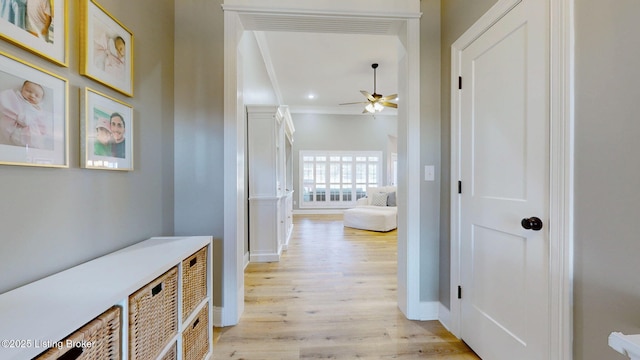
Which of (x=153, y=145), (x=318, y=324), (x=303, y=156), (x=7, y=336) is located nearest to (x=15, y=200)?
(x=7, y=336)

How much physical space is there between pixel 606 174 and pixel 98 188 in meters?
2.08

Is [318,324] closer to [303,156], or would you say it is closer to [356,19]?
[356,19]

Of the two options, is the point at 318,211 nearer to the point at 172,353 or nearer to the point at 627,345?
the point at 172,353

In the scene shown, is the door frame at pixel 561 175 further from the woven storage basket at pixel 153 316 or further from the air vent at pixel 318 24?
the woven storage basket at pixel 153 316

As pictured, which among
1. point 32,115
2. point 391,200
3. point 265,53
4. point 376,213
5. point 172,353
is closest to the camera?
point 32,115

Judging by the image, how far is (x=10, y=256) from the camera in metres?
0.83

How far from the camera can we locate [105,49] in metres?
1.22

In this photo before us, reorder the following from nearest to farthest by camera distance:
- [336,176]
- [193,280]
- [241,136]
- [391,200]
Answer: [193,280] < [241,136] < [391,200] < [336,176]

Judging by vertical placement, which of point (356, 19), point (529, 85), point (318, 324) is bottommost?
point (318, 324)

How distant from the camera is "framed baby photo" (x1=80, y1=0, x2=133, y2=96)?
1.11m

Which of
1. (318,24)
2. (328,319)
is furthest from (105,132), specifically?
(328,319)

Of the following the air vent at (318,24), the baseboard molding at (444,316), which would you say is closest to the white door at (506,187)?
the baseboard molding at (444,316)

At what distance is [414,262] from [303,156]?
595 centimetres

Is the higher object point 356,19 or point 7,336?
point 356,19
